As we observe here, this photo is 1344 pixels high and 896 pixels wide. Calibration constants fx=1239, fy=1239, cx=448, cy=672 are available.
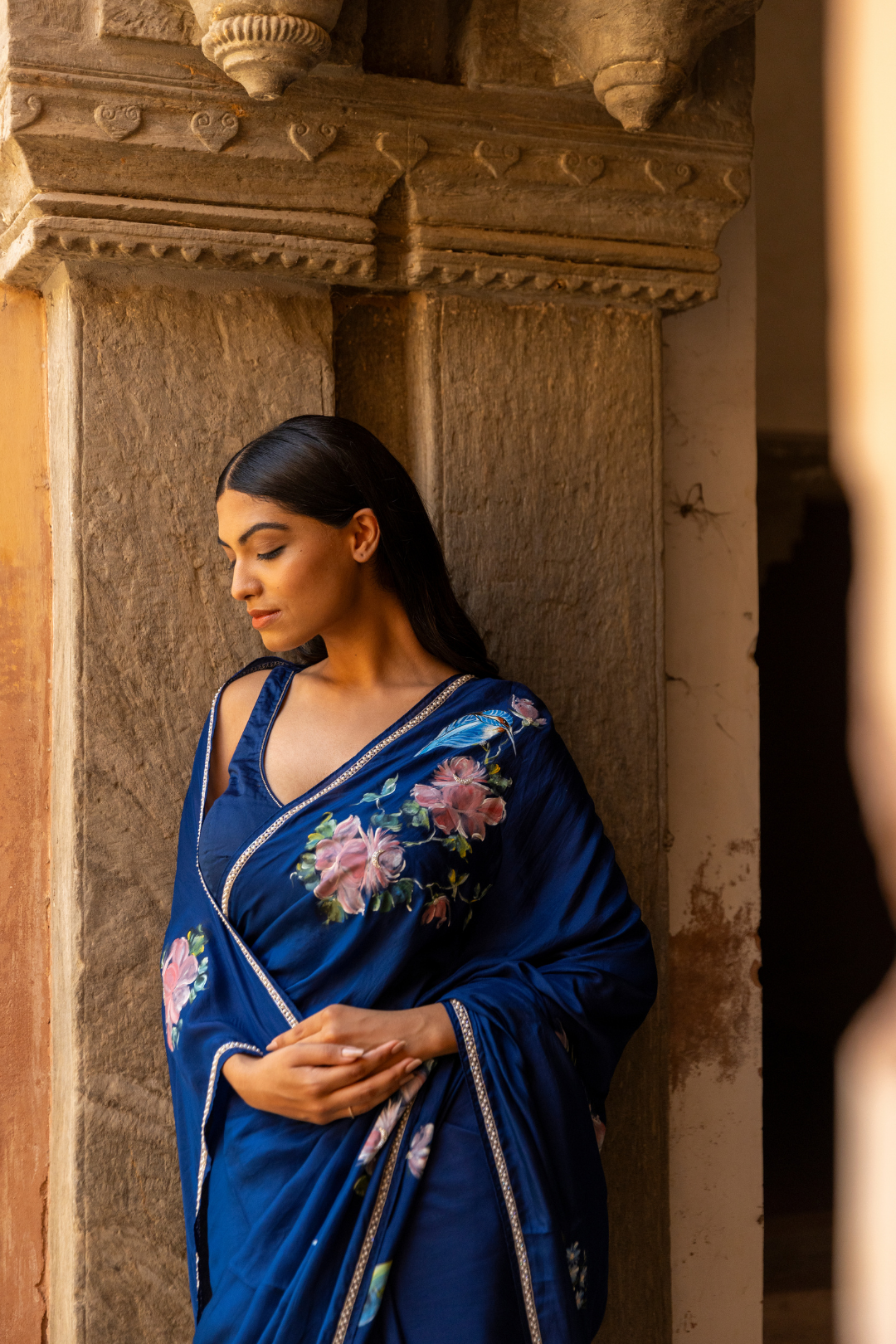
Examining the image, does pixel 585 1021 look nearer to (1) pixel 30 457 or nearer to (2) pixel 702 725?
(2) pixel 702 725

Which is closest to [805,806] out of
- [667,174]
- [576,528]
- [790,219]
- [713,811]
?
[790,219]

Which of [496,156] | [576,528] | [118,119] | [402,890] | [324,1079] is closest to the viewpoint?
[324,1079]

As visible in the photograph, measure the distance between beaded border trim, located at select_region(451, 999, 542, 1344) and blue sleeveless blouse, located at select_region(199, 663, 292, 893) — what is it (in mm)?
371

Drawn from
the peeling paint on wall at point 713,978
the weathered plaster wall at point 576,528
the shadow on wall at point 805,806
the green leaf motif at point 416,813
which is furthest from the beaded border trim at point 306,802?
the shadow on wall at point 805,806

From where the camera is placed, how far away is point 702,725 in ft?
8.06

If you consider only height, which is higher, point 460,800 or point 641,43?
point 641,43

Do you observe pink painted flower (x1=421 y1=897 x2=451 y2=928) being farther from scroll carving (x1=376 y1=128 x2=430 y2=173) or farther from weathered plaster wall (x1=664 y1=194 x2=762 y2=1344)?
scroll carving (x1=376 y1=128 x2=430 y2=173)

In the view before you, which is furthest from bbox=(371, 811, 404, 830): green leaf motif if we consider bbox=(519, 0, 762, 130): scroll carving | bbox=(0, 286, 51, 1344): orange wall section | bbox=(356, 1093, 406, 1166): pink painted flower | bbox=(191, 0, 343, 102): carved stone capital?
bbox=(519, 0, 762, 130): scroll carving

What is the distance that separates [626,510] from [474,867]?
83 cm

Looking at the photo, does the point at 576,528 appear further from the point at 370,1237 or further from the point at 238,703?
the point at 370,1237

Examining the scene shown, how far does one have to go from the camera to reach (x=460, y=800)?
1709mm

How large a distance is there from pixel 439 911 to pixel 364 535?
1.82 feet

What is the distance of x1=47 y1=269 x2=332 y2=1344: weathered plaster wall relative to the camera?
193 cm

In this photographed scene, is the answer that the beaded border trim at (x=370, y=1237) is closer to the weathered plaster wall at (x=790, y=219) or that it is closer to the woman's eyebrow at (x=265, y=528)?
the woman's eyebrow at (x=265, y=528)
